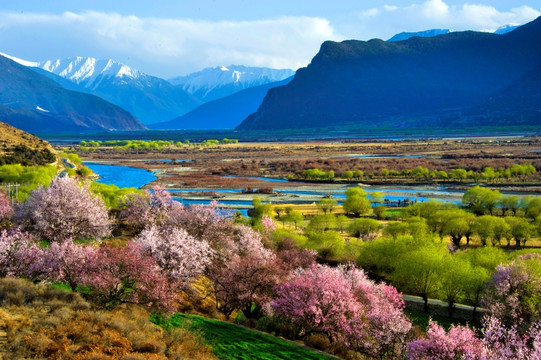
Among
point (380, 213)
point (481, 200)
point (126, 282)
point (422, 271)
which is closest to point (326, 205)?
point (380, 213)

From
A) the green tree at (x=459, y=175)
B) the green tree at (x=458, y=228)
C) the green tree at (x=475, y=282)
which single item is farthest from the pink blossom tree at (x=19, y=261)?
the green tree at (x=459, y=175)

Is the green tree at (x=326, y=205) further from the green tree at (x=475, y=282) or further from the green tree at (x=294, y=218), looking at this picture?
the green tree at (x=475, y=282)

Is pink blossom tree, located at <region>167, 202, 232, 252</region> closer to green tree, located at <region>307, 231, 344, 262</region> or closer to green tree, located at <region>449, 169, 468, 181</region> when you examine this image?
green tree, located at <region>307, 231, 344, 262</region>

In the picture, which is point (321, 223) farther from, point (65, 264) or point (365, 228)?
point (65, 264)

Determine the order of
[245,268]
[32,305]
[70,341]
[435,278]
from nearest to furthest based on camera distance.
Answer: [70,341] < [32,305] < [245,268] < [435,278]

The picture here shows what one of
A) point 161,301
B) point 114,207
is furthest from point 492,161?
point 161,301

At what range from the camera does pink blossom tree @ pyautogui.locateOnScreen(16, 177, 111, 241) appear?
37156 mm

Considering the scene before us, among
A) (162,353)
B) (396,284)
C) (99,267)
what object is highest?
(99,267)

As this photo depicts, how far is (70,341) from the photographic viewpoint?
780 inches

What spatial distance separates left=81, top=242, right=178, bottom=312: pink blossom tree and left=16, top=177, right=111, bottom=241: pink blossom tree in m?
10.6

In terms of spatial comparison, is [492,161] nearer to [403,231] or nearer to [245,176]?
[245,176]

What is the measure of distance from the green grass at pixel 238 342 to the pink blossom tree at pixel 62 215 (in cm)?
1346

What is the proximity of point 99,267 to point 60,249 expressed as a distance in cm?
277

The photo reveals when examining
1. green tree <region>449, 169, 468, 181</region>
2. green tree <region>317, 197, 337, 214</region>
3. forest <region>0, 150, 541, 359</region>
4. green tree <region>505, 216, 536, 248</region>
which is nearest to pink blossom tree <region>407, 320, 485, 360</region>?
forest <region>0, 150, 541, 359</region>
